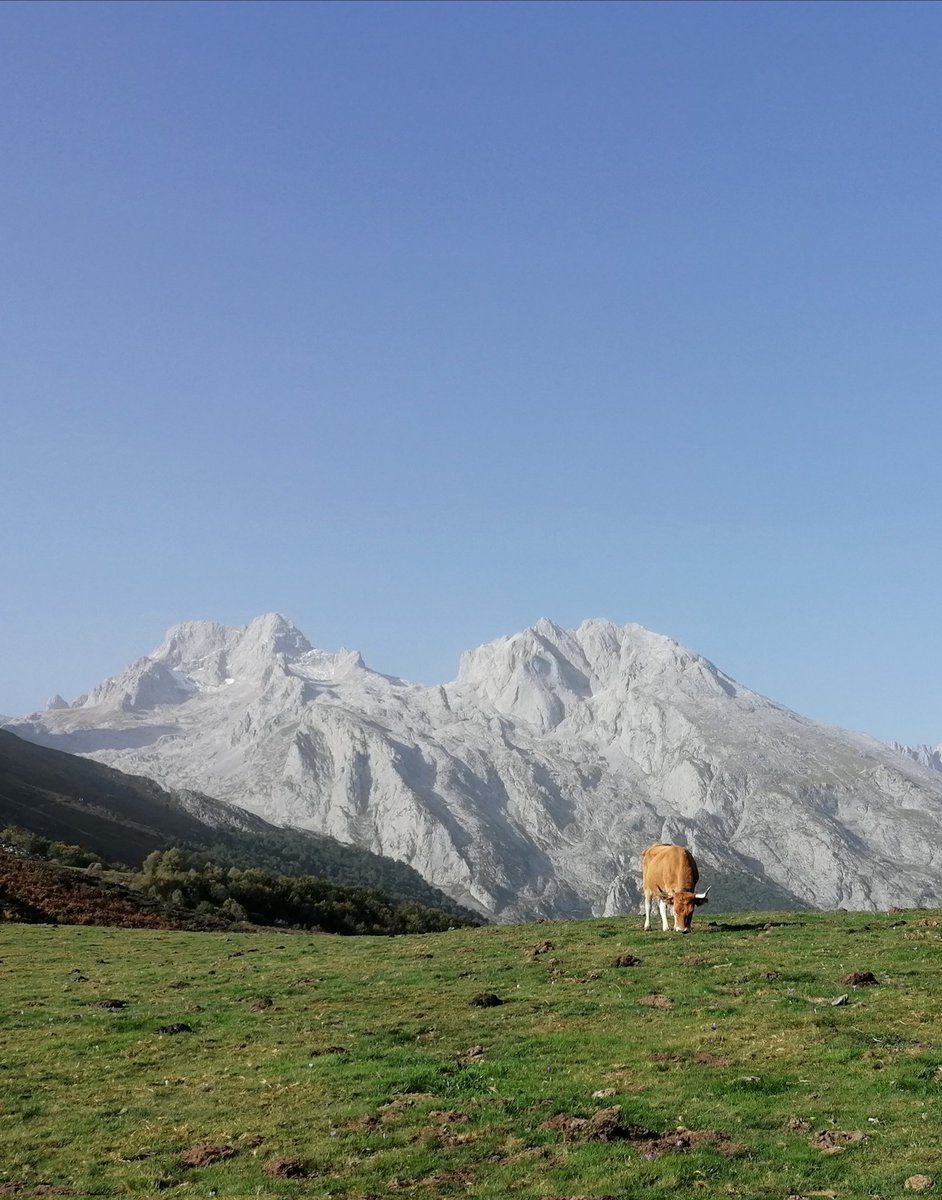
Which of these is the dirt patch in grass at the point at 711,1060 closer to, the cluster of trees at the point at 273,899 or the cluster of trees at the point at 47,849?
the cluster of trees at the point at 273,899

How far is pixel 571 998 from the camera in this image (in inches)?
1148

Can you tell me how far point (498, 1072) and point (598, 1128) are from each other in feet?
15.5

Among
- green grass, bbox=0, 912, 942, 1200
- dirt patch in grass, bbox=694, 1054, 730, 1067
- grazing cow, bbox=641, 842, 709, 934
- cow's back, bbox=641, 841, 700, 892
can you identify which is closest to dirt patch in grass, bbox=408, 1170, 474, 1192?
green grass, bbox=0, 912, 942, 1200

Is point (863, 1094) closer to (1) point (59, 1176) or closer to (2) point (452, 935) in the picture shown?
(1) point (59, 1176)

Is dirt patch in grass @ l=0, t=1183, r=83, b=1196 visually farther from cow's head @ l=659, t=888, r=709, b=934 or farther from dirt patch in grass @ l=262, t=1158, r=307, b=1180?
cow's head @ l=659, t=888, r=709, b=934

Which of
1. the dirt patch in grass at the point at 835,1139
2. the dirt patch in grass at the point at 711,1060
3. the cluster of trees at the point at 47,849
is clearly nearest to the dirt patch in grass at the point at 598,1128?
the dirt patch in grass at the point at 835,1139

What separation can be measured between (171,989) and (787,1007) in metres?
23.8

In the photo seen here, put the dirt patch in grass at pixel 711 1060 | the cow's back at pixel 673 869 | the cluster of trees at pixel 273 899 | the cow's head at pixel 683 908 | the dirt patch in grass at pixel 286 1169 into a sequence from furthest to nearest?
the cluster of trees at pixel 273 899 < the cow's back at pixel 673 869 < the cow's head at pixel 683 908 < the dirt patch in grass at pixel 711 1060 < the dirt patch in grass at pixel 286 1169

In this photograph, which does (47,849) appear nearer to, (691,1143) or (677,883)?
(677,883)

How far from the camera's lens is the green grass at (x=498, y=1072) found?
16.1m

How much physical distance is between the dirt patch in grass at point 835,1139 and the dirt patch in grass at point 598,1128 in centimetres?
289

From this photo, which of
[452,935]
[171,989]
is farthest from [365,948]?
[171,989]

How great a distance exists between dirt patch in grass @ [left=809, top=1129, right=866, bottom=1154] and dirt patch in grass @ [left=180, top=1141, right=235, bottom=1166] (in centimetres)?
1097

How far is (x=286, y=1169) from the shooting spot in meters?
16.9
